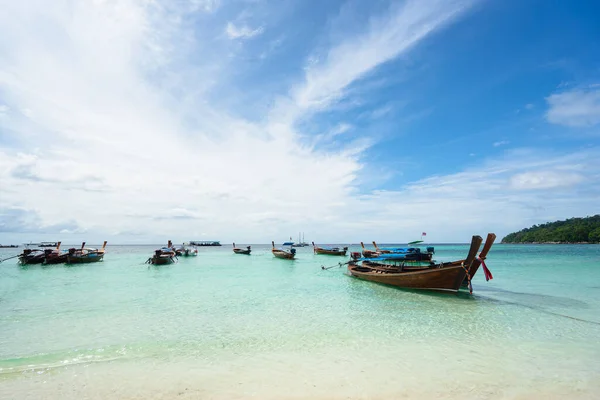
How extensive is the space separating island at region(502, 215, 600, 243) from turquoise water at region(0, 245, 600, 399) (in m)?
142

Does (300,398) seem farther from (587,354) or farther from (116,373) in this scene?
(587,354)

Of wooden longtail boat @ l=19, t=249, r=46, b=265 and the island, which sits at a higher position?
the island

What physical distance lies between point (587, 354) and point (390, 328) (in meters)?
5.09

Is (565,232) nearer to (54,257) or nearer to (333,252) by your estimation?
(333,252)

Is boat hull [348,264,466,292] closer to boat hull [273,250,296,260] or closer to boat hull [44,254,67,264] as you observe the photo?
boat hull [273,250,296,260]

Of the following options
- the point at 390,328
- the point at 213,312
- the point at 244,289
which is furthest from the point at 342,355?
the point at 244,289

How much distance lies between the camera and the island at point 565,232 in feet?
396

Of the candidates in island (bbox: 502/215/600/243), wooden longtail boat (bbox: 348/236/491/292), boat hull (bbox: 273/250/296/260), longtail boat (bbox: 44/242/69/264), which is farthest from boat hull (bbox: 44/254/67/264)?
island (bbox: 502/215/600/243)

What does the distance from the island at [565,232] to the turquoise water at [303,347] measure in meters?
142

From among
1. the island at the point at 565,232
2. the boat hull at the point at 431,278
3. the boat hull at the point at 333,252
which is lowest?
the boat hull at the point at 431,278

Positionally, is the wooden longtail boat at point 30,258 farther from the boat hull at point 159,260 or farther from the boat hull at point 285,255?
the boat hull at point 285,255

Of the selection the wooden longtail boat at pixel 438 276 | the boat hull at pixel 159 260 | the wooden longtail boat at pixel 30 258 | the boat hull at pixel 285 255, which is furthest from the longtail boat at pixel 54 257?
the wooden longtail boat at pixel 438 276

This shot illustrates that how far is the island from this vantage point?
121 metres

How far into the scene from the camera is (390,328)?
10.7 meters
